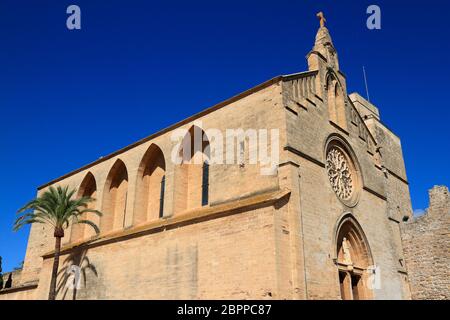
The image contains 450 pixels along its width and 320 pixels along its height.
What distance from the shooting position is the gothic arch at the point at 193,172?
18844 mm

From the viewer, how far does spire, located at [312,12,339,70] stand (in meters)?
21.0

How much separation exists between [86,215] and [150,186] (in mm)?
5786

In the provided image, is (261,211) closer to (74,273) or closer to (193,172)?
(193,172)

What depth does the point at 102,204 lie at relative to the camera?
2331cm

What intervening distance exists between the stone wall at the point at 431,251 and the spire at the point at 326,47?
8.32m

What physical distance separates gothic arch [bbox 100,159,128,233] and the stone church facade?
0.22ft

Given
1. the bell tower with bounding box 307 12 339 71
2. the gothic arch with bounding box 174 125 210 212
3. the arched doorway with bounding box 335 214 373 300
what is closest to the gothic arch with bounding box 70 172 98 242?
the gothic arch with bounding box 174 125 210 212

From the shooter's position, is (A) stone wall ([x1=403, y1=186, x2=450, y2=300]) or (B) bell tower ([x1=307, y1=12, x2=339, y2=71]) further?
(B) bell tower ([x1=307, y1=12, x2=339, y2=71])

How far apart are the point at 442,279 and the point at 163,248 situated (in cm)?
1339

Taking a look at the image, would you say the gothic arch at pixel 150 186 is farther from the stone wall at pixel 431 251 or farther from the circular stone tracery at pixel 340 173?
the stone wall at pixel 431 251

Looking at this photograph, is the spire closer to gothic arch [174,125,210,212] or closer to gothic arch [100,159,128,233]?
gothic arch [174,125,210,212]

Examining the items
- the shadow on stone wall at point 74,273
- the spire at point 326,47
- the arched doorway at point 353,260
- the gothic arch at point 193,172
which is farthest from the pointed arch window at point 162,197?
the spire at point 326,47
